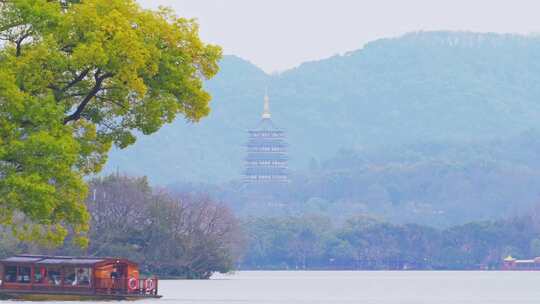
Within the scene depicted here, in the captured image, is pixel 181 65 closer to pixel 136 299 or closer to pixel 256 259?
pixel 136 299

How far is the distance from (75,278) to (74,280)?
11 centimetres

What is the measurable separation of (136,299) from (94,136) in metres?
18.5

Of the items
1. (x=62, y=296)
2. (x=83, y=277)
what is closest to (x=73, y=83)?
(x=62, y=296)

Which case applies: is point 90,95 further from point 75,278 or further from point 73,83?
point 75,278

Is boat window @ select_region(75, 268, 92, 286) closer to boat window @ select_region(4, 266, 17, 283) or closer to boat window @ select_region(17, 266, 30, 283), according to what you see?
boat window @ select_region(17, 266, 30, 283)

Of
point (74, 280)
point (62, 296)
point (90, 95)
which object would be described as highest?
point (90, 95)

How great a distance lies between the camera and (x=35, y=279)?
71.5m

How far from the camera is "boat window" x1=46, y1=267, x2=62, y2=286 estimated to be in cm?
7100

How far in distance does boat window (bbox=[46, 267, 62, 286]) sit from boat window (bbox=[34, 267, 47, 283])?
192 millimetres

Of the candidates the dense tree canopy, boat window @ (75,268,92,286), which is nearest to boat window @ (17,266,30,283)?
boat window @ (75,268,92,286)

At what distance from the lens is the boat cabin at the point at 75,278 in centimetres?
6969

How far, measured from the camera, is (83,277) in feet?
231

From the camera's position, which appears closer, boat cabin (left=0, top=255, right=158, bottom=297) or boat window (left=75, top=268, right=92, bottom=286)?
boat cabin (left=0, top=255, right=158, bottom=297)

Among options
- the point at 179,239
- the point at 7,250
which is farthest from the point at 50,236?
the point at 179,239
